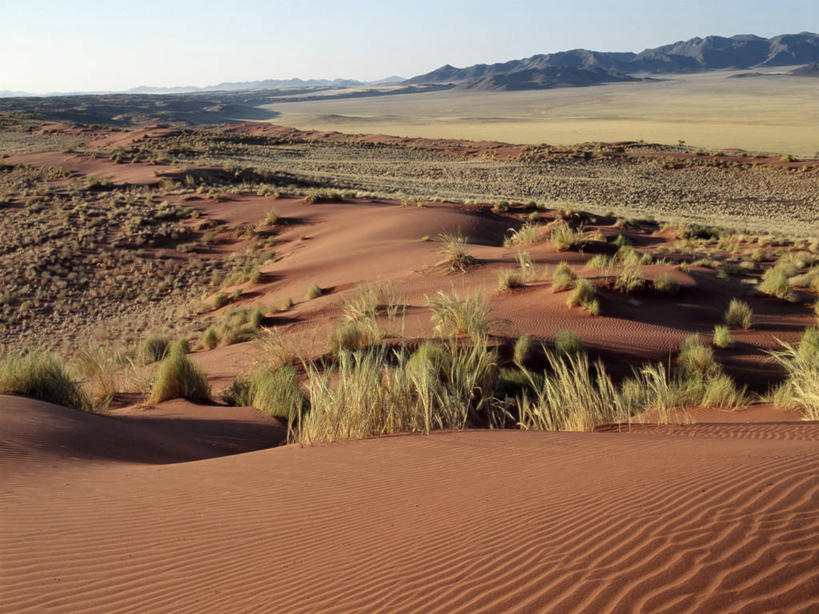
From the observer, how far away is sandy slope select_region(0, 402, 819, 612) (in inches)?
126

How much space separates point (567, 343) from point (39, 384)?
7575 mm

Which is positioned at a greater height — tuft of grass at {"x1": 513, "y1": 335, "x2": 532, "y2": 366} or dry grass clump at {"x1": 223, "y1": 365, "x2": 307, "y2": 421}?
tuft of grass at {"x1": 513, "y1": 335, "x2": 532, "y2": 366}

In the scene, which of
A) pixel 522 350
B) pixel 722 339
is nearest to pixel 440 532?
pixel 522 350

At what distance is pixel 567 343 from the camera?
35.1ft

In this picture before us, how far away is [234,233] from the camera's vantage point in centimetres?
2705

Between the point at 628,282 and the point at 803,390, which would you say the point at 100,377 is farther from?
the point at 628,282

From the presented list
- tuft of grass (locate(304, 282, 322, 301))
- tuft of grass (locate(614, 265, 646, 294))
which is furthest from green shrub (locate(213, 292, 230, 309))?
tuft of grass (locate(614, 265, 646, 294))

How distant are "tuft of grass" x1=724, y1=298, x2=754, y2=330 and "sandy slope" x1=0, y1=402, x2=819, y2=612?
23.6ft

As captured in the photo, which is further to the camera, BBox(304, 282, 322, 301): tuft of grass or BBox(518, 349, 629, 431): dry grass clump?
BBox(304, 282, 322, 301): tuft of grass

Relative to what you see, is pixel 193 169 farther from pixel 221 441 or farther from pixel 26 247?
pixel 221 441

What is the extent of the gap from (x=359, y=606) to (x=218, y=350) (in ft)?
38.1

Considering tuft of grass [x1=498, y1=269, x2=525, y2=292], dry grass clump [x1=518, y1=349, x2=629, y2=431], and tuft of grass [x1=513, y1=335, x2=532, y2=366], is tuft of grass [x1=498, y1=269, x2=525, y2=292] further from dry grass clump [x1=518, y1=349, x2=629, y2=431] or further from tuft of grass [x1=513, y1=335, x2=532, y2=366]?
dry grass clump [x1=518, y1=349, x2=629, y2=431]

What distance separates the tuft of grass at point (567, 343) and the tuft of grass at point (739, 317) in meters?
3.86

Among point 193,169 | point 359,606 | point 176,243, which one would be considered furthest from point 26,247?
point 359,606
